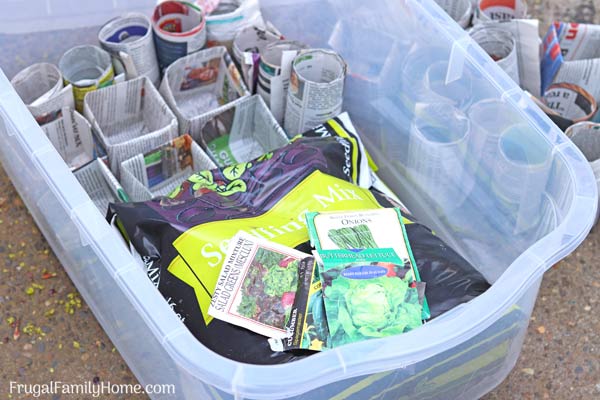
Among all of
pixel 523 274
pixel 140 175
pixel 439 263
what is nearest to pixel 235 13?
pixel 140 175

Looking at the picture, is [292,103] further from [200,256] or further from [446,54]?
[200,256]

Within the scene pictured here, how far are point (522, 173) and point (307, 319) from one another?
1.30ft

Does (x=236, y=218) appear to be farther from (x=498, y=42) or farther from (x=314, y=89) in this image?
(x=498, y=42)

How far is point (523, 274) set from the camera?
816 millimetres

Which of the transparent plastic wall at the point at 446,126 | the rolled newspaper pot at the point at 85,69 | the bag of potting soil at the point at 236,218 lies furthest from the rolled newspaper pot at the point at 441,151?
the rolled newspaper pot at the point at 85,69

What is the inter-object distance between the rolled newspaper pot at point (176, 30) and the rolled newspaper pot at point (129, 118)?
0.26 feet

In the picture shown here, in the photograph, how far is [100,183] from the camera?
118 cm

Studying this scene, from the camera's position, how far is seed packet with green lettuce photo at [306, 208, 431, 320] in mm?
947

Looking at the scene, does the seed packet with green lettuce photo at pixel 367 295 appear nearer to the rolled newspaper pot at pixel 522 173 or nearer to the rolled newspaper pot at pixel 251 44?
the rolled newspaper pot at pixel 522 173

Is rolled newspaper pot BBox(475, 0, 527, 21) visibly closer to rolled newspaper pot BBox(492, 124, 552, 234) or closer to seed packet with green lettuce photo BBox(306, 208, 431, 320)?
rolled newspaper pot BBox(492, 124, 552, 234)

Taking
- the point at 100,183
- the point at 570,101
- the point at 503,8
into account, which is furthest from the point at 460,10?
the point at 100,183

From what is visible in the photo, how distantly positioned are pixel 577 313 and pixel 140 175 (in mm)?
716

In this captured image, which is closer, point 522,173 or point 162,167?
point 522,173

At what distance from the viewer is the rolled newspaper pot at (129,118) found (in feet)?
3.83
